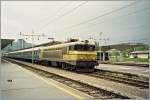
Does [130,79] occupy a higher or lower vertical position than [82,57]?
lower

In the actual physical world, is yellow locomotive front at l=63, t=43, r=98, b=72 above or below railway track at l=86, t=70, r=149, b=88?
above

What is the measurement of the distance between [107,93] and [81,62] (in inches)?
477

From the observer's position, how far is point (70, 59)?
2386cm

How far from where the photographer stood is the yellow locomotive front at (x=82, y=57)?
76.3ft

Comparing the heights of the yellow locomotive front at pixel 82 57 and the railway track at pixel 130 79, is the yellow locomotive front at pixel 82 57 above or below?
above

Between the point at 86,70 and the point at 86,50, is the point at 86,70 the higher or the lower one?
the lower one

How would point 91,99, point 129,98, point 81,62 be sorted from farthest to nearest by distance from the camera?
point 81,62
point 129,98
point 91,99

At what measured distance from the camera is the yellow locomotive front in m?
23.3

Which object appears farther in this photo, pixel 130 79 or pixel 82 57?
pixel 82 57

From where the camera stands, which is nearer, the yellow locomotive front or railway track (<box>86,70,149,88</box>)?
railway track (<box>86,70,149,88</box>)

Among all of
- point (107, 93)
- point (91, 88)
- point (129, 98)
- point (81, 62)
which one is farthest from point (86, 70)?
point (129, 98)

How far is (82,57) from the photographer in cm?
2353

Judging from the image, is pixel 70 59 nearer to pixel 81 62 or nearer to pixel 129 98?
pixel 81 62

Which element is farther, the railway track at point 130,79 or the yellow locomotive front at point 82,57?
the yellow locomotive front at point 82,57
